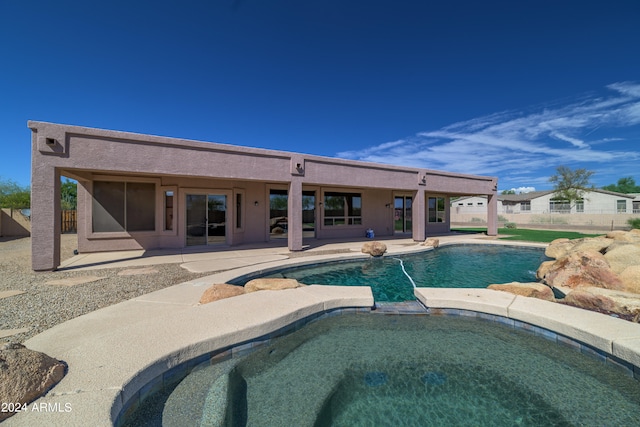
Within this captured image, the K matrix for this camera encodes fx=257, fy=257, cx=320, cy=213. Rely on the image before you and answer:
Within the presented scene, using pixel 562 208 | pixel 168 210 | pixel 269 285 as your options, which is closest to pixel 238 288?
pixel 269 285

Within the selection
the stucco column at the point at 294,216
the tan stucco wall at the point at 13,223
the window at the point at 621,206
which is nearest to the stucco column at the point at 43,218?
the stucco column at the point at 294,216

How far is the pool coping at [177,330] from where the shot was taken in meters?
2.00

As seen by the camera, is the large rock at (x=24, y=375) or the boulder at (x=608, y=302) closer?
the large rock at (x=24, y=375)

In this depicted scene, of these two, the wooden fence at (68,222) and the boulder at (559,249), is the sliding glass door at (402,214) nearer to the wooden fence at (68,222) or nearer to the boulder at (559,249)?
the boulder at (559,249)

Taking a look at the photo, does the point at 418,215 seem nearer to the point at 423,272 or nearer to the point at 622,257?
the point at 423,272

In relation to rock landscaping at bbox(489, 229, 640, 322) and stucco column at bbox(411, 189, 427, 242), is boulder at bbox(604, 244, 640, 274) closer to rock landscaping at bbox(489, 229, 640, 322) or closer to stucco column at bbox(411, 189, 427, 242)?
rock landscaping at bbox(489, 229, 640, 322)

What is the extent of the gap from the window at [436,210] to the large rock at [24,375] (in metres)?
20.0

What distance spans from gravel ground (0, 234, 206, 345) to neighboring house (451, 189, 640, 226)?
132ft

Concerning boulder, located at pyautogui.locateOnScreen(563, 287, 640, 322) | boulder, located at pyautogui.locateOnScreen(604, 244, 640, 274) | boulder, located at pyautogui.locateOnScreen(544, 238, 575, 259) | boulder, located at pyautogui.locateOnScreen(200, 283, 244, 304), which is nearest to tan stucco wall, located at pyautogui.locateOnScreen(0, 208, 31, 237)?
boulder, located at pyautogui.locateOnScreen(200, 283, 244, 304)

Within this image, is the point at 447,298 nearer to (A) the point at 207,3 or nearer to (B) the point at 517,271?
(B) the point at 517,271

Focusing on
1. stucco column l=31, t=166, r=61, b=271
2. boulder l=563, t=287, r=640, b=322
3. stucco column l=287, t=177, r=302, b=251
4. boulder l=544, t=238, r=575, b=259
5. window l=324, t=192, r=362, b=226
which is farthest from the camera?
window l=324, t=192, r=362, b=226

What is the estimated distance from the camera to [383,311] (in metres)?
4.67

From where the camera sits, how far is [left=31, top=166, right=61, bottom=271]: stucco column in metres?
6.95

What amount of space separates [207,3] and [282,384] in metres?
12.3
